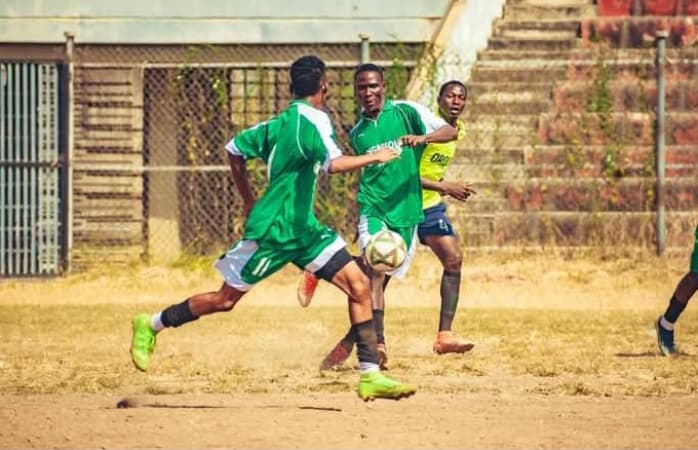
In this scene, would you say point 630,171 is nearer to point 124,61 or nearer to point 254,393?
point 124,61

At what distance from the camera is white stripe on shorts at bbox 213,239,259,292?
9.85m

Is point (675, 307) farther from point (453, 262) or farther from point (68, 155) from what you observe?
point (68, 155)

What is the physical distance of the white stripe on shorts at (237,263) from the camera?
9852 millimetres

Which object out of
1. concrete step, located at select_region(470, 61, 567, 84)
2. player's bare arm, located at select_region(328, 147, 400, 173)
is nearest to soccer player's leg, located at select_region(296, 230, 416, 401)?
player's bare arm, located at select_region(328, 147, 400, 173)

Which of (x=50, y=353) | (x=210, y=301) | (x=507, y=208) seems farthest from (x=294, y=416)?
(x=507, y=208)

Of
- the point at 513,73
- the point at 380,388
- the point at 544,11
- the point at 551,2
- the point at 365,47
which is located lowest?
the point at 380,388

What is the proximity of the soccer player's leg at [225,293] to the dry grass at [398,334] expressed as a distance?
0.41 metres

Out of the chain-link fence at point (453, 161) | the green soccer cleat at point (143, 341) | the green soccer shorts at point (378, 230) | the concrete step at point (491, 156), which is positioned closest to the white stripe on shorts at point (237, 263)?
the green soccer cleat at point (143, 341)

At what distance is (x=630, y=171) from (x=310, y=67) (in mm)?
10181

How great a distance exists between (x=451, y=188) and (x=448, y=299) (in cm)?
95

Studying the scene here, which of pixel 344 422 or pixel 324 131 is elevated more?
pixel 324 131

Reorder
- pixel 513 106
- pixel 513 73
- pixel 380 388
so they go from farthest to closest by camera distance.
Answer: pixel 513 73, pixel 513 106, pixel 380 388

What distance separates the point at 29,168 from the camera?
1962 centimetres

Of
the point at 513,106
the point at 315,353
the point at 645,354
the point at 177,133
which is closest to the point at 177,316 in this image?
the point at 315,353
